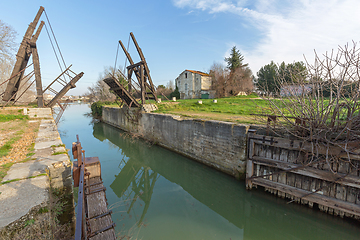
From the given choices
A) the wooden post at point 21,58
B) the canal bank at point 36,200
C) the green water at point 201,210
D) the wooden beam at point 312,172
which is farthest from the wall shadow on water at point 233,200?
the wooden post at point 21,58

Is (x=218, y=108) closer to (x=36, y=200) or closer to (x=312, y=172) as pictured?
(x=312, y=172)

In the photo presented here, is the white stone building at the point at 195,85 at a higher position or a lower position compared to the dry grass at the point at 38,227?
higher

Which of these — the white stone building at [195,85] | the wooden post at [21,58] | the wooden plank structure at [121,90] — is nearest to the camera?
the wooden post at [21,58]

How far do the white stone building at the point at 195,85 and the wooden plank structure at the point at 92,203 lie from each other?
2830 cm

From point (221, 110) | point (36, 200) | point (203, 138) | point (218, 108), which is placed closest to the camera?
point (36, 200)

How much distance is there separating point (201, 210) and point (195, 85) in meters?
28.2

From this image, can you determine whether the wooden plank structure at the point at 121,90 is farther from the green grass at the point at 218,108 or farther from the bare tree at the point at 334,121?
the bare tree at the point at 334,121

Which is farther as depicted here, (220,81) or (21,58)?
(220,81)

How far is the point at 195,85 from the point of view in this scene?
1260 inches

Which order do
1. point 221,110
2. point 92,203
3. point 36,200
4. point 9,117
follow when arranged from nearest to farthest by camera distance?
1. point 36,200
2. point 92,203
3. point 9,117
4. point 221,110

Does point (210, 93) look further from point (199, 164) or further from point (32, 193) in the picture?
point (32, 193)

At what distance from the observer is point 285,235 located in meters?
4.50

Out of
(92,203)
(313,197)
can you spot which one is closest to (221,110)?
(313,197)

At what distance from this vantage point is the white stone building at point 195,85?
102 ft
